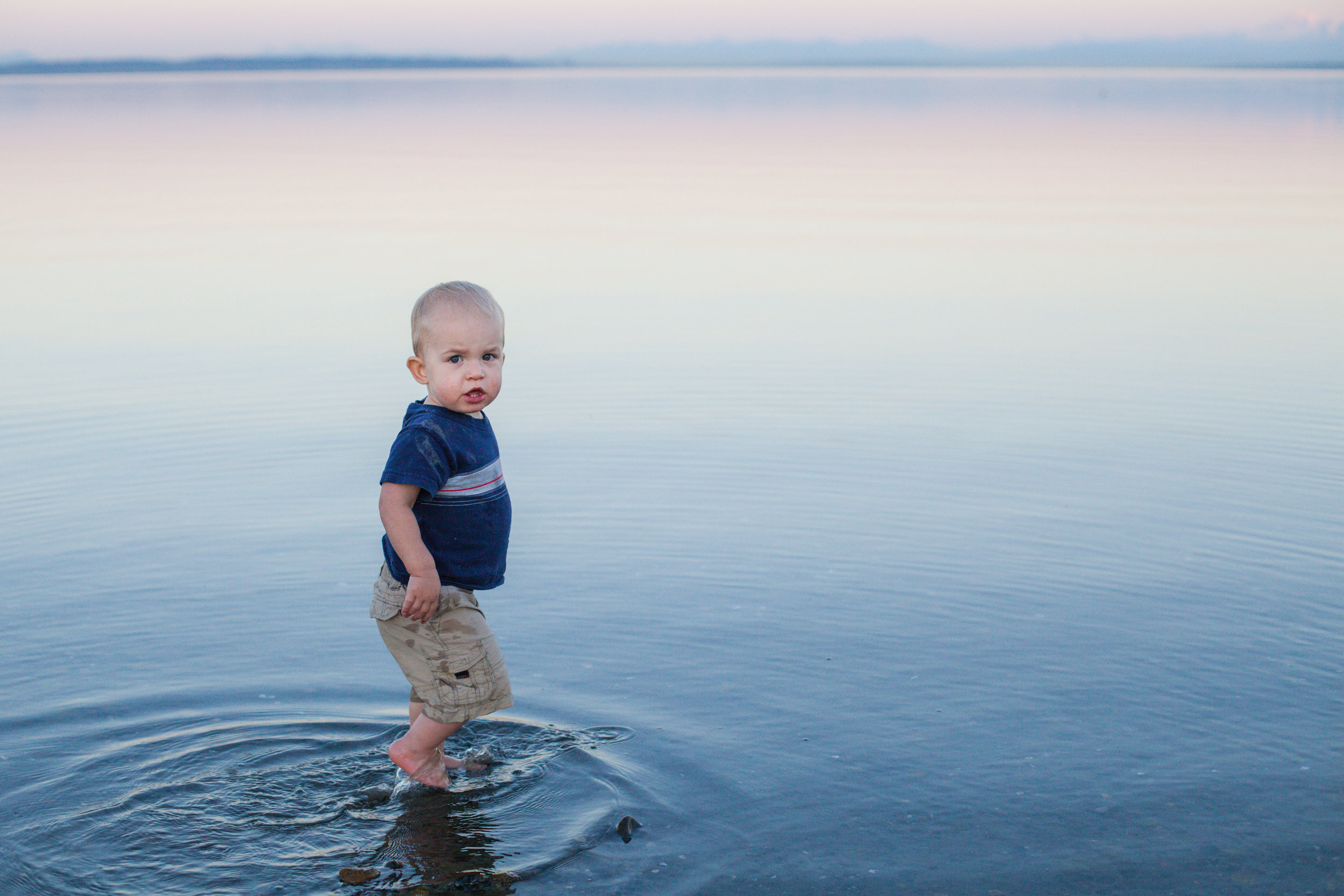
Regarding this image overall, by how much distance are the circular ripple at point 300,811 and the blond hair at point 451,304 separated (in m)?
1.33

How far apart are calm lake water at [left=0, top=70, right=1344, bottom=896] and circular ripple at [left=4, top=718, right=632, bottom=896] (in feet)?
0.05

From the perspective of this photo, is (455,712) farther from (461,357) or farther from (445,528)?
(461,357)

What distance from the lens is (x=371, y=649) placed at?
5.35 metres

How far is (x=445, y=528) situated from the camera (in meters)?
4.04

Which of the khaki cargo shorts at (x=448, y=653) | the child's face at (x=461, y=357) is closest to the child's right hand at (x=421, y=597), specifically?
the khaki cargo shorts at (x=448, y=653)

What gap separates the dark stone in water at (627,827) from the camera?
3.95m

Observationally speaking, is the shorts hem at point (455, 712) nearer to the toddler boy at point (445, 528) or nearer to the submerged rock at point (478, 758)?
the toddler boy at point (445, 528)

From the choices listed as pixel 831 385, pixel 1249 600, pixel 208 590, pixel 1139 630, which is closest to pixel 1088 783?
pixel 1139 630

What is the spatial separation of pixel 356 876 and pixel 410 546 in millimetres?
876

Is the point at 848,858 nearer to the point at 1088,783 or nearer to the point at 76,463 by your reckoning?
the point at 1088,783

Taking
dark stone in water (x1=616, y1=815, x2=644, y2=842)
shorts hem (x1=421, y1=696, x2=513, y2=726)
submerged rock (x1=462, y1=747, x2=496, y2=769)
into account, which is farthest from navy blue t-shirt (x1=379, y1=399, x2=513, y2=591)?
dark stone in water (x1=616, y1=815, x2=644, y2=842)

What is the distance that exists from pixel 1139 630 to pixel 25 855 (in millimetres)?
3955

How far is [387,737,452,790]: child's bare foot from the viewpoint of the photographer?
4164 mm

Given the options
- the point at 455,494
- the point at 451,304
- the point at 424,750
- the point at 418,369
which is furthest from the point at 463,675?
the point at 451,304
